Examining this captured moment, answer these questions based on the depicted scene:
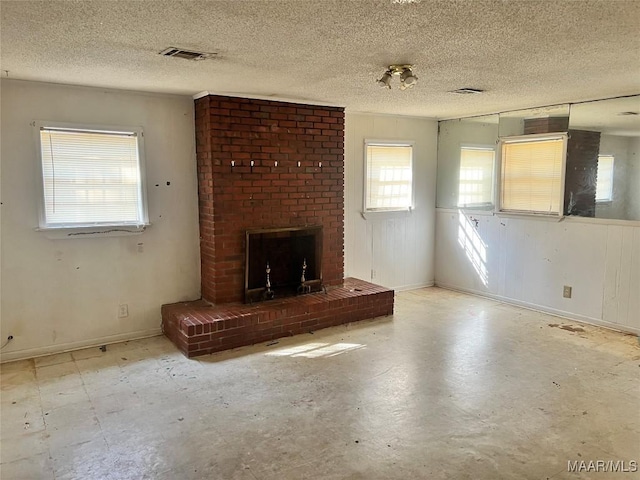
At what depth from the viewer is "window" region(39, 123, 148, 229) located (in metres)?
3.87

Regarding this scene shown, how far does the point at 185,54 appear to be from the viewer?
2.86 metres

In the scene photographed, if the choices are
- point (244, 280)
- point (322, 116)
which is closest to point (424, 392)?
point (244, 280)

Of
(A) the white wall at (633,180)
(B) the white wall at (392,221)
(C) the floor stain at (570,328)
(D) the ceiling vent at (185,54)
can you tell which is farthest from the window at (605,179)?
(D) the ceiling vent at (185,54)

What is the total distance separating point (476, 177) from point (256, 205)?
2.99 metres

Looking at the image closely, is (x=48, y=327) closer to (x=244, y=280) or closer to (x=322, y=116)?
(x=244, y=280)

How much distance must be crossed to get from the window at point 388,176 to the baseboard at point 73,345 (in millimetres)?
2927

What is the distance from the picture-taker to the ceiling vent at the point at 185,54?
9.07 feet

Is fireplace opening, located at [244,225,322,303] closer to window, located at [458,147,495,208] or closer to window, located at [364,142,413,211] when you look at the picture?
window, located at [364,142,413,211]

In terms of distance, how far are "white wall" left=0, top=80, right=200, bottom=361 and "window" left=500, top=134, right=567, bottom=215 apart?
363 cm

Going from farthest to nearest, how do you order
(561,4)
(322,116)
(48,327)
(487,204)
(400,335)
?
(487,204)
(322,116)
(400,335)
(48,327)
(561,4)

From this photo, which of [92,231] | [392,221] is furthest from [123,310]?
[392,221]

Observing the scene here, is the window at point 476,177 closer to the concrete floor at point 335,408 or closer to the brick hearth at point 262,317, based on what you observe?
the brick hearth at point 262,317

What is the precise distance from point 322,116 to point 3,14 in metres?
3.16

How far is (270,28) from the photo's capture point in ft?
7.73
